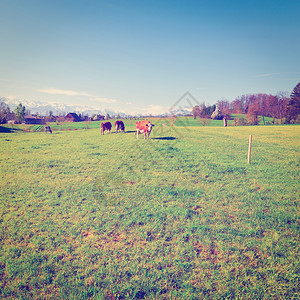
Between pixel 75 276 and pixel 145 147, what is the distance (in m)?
14.5

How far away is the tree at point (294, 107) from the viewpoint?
64.4 m

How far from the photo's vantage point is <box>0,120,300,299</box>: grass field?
4703mm

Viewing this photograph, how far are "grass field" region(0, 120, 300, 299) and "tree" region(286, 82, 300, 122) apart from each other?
219ft

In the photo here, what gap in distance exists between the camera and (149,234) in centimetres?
656

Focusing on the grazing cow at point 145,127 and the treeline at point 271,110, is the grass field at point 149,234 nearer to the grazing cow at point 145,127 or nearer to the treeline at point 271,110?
the grazing cow at point 145,127

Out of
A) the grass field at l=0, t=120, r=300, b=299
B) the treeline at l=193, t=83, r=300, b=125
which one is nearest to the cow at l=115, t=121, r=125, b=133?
the grass field at l=0, t=120, r=300, b=299

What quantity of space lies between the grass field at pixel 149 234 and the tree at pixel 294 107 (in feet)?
219

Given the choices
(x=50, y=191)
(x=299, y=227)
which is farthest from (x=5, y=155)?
(x=299, y=227)

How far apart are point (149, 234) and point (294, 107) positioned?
261 ft

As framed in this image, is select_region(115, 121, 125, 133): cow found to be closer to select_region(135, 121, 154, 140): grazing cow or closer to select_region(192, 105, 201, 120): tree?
select_region(135, 121, 154, 140): grazing cow

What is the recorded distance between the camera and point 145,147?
62.0 ft

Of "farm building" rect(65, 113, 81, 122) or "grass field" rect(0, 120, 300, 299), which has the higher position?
"farm building" rect(65, 113, 81, 122)

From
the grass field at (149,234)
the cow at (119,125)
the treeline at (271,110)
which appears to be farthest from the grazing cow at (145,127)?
the treeline at (271,110)

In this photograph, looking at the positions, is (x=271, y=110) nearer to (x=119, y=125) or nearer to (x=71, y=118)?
(x=119, y=125)
